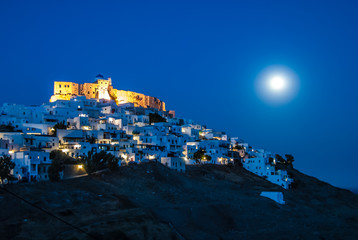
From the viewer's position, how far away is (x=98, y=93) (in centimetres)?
11769

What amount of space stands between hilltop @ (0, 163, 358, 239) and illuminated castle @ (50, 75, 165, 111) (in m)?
55.7

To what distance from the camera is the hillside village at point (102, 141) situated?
5668cm

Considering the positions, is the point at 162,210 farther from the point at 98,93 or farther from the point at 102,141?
the point at 98,93

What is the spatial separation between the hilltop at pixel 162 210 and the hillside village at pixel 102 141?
5450 millimetres

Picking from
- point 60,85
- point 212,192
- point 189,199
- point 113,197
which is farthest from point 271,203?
point 60,85

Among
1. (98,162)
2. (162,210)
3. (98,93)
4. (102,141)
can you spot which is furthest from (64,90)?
(162,210)

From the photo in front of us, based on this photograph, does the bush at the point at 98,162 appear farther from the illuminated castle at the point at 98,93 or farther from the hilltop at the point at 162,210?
the illuminated castle at the point at 98,93

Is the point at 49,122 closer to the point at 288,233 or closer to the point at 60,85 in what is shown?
the point at 60,85

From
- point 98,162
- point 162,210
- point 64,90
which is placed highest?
point 64,90

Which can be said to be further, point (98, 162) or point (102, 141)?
point (102, 141)

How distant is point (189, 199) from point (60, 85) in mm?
73460

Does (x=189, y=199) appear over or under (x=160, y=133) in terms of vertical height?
under

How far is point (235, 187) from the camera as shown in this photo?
6844 centimetres

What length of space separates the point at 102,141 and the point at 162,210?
3055 centimetres
